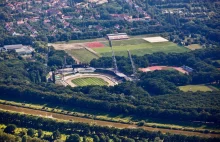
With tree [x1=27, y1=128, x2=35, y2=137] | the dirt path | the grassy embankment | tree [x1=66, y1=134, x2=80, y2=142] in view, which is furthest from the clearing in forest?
tree [x1=27, y1=128, x2=35, y2=137]

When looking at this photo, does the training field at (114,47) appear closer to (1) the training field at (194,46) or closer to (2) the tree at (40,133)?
(1) the training field at (194,46)

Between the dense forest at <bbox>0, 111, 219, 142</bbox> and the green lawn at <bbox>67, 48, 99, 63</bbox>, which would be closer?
the dense forest at <bbox>0, 111, 219, 142</bbox>

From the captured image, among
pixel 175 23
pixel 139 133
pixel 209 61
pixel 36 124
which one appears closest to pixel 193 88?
pixel 209 61

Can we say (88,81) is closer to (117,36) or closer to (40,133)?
(40,133)

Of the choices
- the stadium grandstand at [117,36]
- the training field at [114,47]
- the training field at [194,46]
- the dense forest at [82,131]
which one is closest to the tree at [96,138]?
the dense forest at [82,131]

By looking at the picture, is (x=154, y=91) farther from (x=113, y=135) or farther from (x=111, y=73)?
(x=113, y=135)

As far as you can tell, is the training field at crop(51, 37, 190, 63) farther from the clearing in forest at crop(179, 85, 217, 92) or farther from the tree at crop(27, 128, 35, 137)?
the tree at crop(27, 128, 35, 137)
